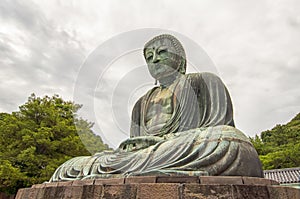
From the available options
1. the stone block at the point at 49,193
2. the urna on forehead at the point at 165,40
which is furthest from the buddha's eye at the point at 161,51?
the stone block at the point at 49,193

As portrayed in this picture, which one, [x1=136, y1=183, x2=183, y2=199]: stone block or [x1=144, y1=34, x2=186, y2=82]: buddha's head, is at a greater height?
[x1=144, y1=34, x2=186, y2=82]: buddha's head

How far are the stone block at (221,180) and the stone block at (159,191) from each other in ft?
1.37

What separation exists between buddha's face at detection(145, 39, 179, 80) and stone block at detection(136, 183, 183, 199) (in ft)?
12.6

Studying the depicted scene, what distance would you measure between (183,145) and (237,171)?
33.2 inches

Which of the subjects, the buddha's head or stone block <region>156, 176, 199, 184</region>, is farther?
the buddha's head

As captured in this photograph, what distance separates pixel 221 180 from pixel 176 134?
4.67 feet

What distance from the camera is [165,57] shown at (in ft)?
21.6

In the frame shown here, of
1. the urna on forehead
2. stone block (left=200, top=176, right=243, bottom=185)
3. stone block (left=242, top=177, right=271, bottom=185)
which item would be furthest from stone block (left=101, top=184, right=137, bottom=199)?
the urna on forehead

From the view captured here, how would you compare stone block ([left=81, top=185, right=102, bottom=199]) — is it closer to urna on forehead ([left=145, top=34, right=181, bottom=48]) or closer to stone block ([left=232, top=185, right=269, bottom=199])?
stone block ([left=232, top=185, right=269, bottom=199])

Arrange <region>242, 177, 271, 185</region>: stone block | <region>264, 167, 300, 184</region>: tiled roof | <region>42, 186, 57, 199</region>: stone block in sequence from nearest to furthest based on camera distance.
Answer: <region>242, 177, 271, 185</region>: stone block, <region>42, 186, 57, 199</region>: stone block, <region>264, 167, 300, 184</region>: tiled roof

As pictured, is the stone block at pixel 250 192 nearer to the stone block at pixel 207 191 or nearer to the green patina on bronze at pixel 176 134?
the stone block at pixel 207 191

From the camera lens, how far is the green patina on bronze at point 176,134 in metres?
3.85

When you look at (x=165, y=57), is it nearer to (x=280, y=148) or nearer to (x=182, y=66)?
(x=182, y=66)

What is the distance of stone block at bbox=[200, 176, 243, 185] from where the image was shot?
3370 millimetres
